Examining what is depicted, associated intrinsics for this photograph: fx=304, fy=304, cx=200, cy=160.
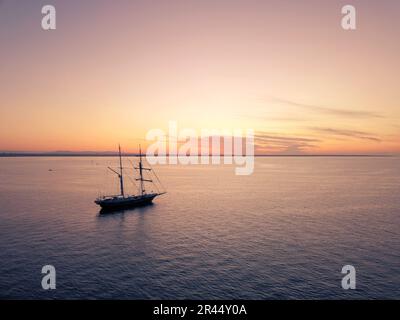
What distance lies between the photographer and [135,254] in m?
49.8

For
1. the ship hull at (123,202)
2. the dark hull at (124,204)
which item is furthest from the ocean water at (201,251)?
the ship hull at (123,202)

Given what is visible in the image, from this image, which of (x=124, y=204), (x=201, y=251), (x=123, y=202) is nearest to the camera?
(x=201, y=251)

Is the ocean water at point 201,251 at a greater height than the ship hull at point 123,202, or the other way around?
the ship hull at point 123,202

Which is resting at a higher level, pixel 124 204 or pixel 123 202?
pixel 123 202

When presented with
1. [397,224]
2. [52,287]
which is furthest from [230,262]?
[397,224]

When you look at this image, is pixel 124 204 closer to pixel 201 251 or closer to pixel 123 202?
pixel 123 202

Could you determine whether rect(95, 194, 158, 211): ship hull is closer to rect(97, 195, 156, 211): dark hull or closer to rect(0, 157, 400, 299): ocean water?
rect(97, 195, 156, 211): dark hull

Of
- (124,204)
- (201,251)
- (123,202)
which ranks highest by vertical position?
(123,202)

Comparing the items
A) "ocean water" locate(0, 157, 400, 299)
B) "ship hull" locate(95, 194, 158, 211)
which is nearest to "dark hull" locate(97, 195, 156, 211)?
"ship hull" locate(95, 194, 158, 211)

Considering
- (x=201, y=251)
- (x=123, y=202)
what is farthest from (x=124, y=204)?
(x=201, y=251)

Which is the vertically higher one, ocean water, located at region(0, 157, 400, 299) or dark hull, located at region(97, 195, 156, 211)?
dark hull, located at region(97, 195, 156, 211)

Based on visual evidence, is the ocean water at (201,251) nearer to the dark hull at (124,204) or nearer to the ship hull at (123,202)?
the dark hull at (124,204)

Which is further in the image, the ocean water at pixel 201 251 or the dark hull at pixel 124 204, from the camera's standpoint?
the dark hull at pixel 124 204
